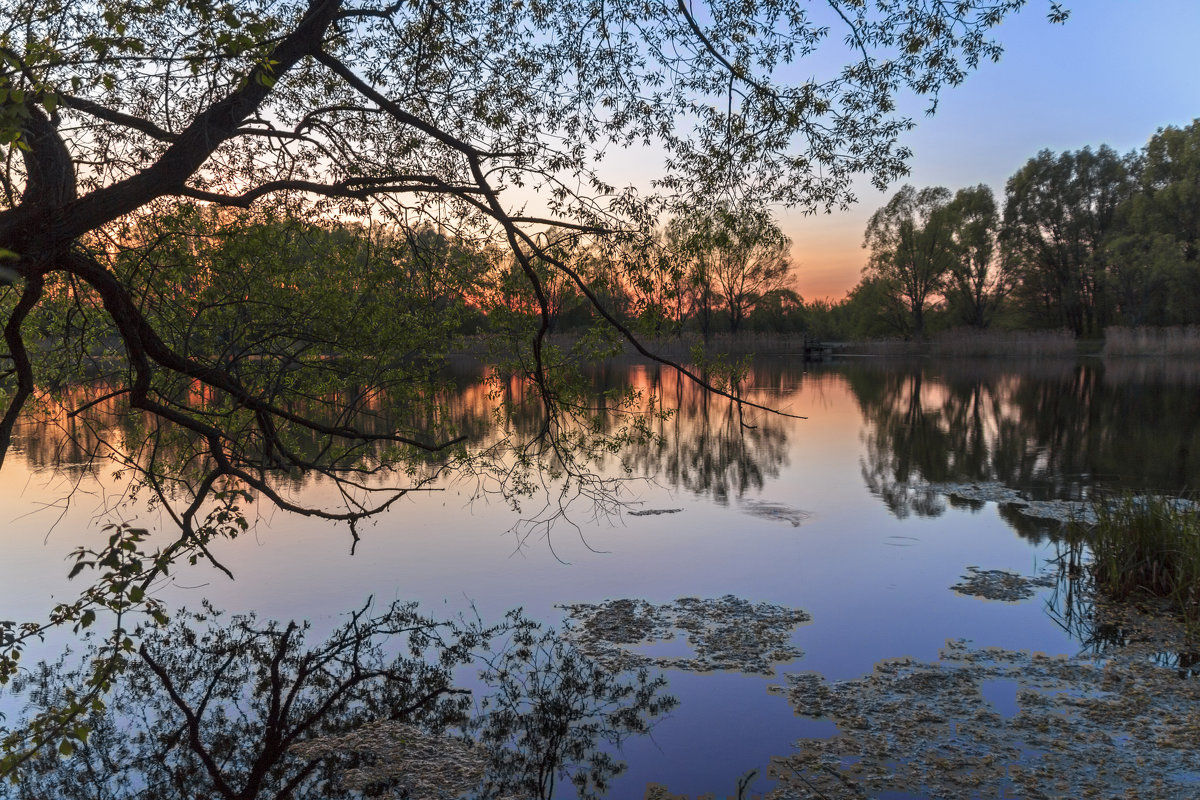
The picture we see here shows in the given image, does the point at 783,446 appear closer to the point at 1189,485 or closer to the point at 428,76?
the point at 1189,485

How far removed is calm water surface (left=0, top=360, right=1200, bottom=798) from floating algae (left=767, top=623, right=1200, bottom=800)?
1.24ft

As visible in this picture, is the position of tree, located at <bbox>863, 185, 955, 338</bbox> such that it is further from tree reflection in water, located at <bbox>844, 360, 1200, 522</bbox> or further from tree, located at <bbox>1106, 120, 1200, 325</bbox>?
tree reflection in water, located at <bbox>844, 360, 1200, 522</bbox>

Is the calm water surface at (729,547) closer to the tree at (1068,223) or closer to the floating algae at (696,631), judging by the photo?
the floating algae at (696,631)

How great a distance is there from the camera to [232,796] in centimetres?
560

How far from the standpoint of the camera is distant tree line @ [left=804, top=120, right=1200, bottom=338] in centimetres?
5709

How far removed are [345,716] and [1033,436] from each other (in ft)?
67.9

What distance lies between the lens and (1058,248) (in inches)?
2586

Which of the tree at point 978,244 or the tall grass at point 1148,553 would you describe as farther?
the tree at point 978,244

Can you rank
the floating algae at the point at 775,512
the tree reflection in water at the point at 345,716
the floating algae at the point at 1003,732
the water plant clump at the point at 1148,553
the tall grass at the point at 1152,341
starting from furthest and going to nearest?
1. the tall grass at the point at 1152,341
2. the floating algae at the point at 775,512
3. the water plant clump at the point at 1148,553
4. the tree reflection in water at the point at 345,716
5. the floating algae at the point at 1003,732

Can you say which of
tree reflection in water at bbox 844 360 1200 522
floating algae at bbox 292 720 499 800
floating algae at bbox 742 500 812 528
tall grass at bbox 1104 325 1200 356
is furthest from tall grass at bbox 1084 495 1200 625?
tall grass at bbox 1104 325 1200 356

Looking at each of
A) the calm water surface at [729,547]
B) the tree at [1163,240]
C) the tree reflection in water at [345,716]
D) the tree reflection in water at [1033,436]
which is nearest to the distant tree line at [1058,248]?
the tree at [1163,240]

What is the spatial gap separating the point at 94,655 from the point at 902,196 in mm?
71045

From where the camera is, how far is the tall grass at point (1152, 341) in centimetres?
5384

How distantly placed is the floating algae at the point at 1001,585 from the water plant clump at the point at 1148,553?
61 centimetres
